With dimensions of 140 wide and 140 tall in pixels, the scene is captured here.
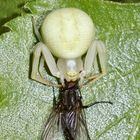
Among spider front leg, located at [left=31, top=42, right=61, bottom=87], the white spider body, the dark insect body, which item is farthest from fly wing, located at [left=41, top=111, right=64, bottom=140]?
the white spider body

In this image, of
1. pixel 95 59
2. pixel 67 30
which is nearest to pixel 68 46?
pixel 67 30

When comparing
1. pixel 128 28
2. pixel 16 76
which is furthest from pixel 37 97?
pixel 128 28

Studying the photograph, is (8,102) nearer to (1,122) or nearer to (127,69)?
(1,122)

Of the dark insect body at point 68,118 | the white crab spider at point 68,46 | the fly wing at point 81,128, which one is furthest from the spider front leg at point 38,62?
the fly wing at point 81,128

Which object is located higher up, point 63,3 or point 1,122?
point 63,3

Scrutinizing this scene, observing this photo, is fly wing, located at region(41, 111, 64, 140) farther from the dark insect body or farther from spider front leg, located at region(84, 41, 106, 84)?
spider front leg, located at region(84, 41, 106, 84)

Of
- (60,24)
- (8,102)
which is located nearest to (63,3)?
(60,24)
